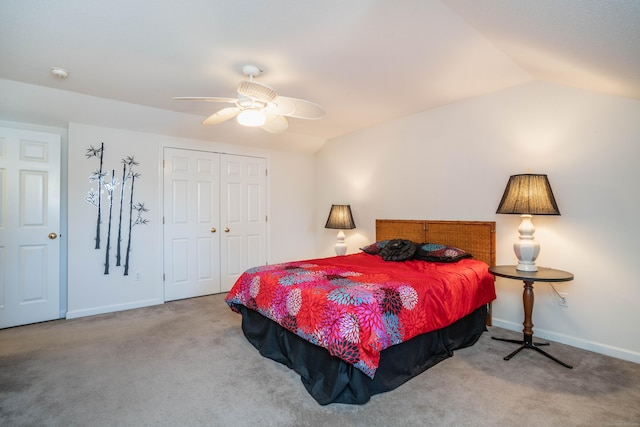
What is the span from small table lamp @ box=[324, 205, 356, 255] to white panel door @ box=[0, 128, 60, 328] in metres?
3.47

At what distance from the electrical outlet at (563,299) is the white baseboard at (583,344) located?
28 cm

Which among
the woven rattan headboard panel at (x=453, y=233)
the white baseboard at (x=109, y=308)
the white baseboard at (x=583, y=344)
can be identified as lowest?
the white baseboard at (x=109, y=308)

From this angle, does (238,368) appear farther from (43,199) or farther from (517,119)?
(517,119)

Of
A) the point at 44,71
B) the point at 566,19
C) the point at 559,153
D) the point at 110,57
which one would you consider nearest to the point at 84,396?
the point at 110,57

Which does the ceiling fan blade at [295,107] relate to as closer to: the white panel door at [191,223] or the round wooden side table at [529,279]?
the round wooden side table at [529,279]

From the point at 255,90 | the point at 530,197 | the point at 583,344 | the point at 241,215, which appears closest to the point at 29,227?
the point at 241,215

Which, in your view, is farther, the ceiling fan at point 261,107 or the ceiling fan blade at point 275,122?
the ceiling fan blade at point 275,122

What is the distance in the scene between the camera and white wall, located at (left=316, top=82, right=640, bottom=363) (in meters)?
2.54

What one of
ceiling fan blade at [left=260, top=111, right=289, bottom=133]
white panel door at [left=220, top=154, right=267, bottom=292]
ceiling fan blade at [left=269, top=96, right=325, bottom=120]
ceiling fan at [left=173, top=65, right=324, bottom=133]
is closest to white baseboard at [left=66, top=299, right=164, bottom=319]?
white panel door at [left=220, top=154, right=267, bottom=292]

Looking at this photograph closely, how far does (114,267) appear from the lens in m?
3.94

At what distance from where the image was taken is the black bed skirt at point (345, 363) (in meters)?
1.95

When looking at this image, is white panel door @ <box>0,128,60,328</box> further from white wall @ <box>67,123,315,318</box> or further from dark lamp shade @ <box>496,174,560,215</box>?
dark lamp shade @ <box>496,174,560,215</box>

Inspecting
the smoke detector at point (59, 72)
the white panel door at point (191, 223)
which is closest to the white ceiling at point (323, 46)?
the smoke detector at point (59, 72)

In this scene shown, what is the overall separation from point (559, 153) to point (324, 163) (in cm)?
348
